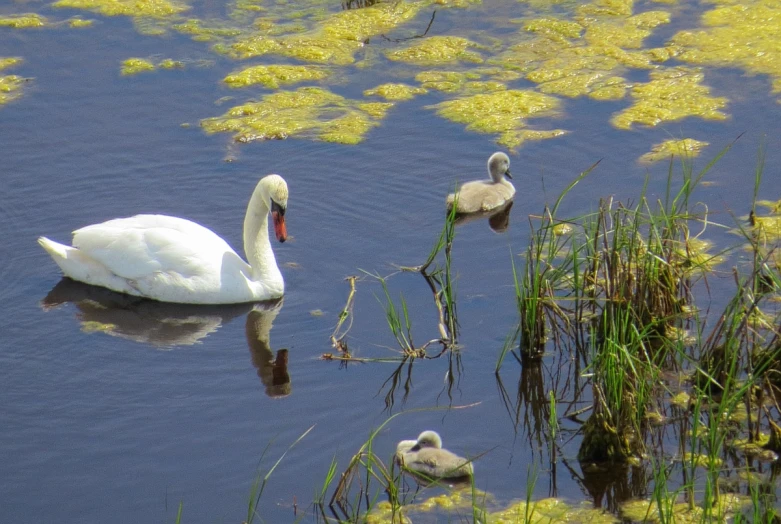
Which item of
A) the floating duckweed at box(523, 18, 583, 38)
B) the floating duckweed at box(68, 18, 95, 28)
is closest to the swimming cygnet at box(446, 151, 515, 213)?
the floating duckweed at box(523, 18, 583, 38)

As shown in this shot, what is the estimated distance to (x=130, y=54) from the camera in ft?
35.0

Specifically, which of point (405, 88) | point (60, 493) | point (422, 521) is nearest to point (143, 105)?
point (405, 88)

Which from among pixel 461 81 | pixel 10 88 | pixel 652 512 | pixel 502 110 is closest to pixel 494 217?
pixel 502 110

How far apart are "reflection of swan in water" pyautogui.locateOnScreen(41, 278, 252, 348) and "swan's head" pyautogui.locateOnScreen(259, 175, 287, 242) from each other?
53cm

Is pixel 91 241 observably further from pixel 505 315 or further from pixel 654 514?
pixel 654 514

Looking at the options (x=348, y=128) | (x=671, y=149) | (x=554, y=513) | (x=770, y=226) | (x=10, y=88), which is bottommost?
(x=554, y=513)

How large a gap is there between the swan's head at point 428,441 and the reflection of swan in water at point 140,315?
1.84 m

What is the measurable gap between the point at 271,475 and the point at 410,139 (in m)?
4.36

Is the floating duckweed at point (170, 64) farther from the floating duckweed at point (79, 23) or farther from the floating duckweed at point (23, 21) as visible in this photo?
the floating duckweed at point (23, 21)

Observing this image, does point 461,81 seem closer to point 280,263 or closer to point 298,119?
point 298,119

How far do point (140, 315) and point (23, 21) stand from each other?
18.6ft

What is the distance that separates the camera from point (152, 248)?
23.2 feet

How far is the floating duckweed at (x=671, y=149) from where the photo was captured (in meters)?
8.64

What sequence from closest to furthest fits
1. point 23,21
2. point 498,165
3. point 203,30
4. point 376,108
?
point 498,165 → point 376,108 → point 203,30 → point 23,21
